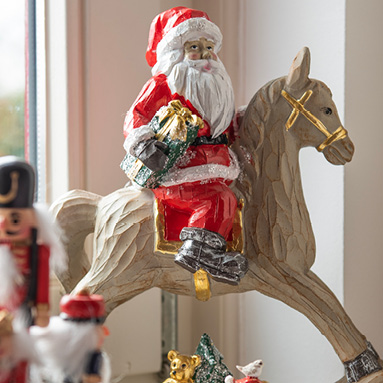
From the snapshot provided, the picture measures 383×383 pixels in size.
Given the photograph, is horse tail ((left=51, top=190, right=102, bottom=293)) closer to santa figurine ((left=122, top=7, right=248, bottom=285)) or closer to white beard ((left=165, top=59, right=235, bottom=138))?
santa figurine ((left=122, top=7, right=248, bottom=285))

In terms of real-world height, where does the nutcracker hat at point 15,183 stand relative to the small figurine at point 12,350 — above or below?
above

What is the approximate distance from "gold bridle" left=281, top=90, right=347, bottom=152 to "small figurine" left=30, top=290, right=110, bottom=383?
0.66 metres

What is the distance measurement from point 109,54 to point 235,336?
85 cm

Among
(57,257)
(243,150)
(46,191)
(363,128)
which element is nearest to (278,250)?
(243,150)

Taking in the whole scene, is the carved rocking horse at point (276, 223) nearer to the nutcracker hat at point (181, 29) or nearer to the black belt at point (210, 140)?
the black belt at point (210, 140)

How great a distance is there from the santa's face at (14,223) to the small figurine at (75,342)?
10cm

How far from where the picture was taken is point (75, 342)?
827 millimetres

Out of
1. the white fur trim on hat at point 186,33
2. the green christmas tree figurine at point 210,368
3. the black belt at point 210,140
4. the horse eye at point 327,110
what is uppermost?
the white fur trim on hat at point 186,33

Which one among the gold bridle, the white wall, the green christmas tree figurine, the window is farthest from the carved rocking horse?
the window

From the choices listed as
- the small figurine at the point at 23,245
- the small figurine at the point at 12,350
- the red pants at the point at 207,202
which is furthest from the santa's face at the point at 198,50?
the small figurine at the point at 12,350

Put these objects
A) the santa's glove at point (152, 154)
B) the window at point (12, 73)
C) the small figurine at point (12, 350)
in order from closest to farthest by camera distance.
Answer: the small figurine at point (12, 350) < the santa's glove at point (152, 154) < the window at point (12, 73)

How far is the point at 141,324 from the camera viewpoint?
6.09 ft

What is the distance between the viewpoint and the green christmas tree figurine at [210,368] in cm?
135

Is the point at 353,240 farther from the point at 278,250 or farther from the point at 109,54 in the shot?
the point at 109,54
